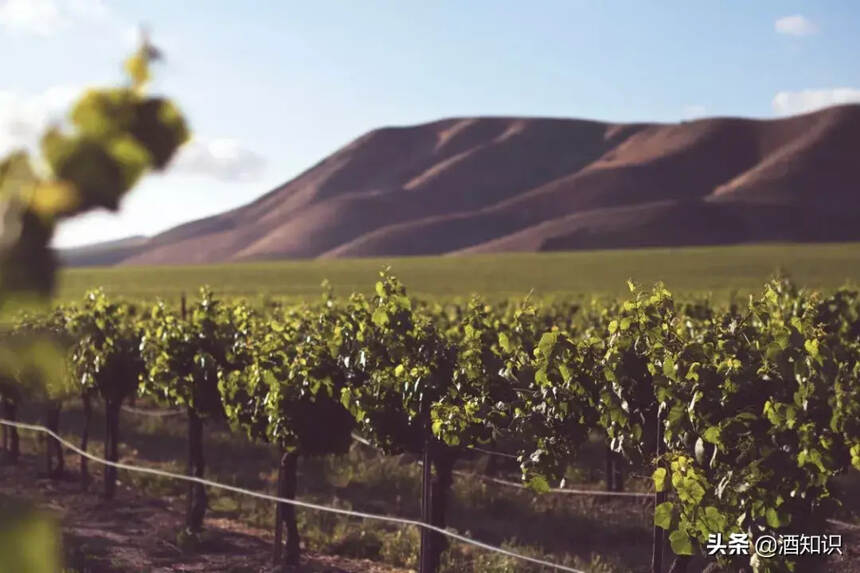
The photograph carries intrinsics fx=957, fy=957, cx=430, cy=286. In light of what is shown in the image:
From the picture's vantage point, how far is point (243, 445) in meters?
17.5

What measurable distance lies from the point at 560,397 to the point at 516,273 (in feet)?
266

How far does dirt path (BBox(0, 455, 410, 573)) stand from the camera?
10.4 metres

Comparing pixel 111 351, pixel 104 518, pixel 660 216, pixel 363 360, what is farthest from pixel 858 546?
pixel 660 216

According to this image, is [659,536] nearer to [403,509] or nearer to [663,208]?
[403,509]

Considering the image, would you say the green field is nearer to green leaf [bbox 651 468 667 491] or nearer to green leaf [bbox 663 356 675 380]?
green leaf [bbox 663 356 675 380]

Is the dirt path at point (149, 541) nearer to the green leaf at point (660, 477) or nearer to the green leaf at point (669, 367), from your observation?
the green leaf at point (660, 477)

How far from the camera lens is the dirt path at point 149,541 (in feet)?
34.2

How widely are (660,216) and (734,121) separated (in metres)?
68.1

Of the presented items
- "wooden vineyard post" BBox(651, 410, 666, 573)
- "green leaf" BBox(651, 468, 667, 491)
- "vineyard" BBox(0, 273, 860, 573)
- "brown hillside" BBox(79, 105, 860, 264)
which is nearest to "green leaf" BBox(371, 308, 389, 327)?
"vineyard" BBox(0, 273, 860, 573)

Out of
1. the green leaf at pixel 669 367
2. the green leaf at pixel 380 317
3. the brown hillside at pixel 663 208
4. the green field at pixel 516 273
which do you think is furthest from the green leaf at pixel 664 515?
the brown hillside at pixel 663 208

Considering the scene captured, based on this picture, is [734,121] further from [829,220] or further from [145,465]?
[145,465]

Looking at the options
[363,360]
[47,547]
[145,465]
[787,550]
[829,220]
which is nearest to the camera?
[47,547]

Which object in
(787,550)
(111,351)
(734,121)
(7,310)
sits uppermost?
(734,121)

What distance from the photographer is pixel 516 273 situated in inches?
3484
